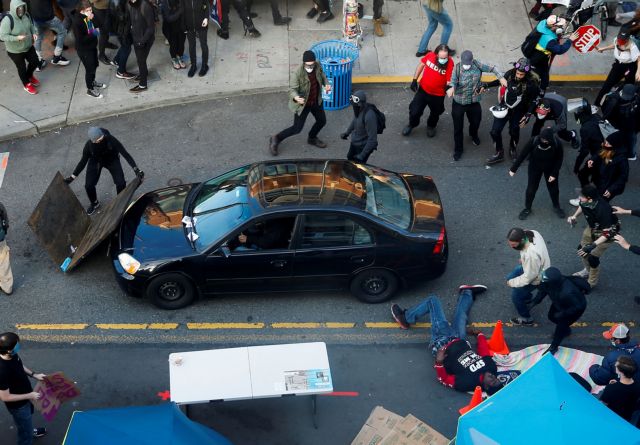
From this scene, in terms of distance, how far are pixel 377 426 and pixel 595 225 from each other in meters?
3.60

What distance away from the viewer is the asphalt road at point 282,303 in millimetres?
8773

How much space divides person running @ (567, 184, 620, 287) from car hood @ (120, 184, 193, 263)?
4.73 m

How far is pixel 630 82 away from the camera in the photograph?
1252cm

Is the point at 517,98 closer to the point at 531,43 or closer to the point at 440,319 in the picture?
the point at 531,43

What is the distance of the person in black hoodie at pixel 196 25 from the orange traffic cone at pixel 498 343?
730cm

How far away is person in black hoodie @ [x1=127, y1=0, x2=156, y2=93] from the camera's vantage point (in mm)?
12547

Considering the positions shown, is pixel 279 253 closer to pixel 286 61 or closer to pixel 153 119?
pixel 153 119

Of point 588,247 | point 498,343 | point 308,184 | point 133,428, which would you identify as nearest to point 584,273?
point 588,247

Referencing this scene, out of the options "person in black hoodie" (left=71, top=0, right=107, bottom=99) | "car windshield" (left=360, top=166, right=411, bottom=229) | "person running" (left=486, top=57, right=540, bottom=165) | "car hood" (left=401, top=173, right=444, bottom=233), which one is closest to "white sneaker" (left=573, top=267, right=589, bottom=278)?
"car hood" (left=401, top=173, right=444, bottom=233)

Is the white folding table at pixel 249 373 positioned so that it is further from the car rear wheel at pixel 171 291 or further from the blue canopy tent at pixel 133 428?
the car rear wheel at pixel 171 291

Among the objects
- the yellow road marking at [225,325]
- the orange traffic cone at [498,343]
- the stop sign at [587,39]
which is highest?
the stop sign at [587,39]

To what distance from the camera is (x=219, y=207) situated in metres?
9.48

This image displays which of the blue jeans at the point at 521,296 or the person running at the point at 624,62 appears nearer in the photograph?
the blue jeans at the point at 521,296

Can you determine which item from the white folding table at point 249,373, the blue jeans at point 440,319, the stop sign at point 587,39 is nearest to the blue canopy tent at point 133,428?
the white folding table at point 249,373
